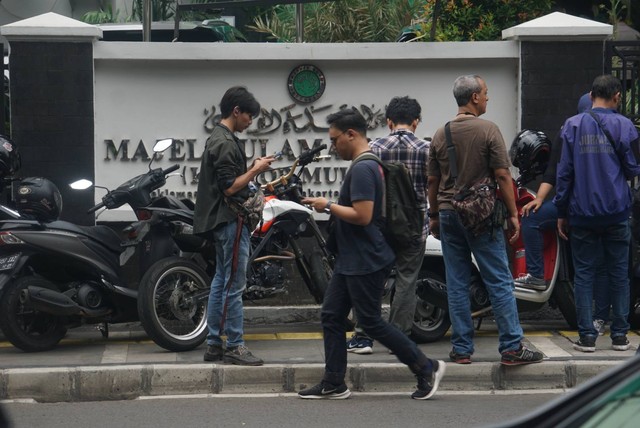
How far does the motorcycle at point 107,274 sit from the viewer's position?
7414 mm

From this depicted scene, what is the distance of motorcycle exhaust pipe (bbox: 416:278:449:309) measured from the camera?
7.79m

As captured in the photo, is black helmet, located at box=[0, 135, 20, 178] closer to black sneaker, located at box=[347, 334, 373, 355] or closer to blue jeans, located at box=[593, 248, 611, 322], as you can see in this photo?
black sneaker, located at box=[347, 334, 373, 355]

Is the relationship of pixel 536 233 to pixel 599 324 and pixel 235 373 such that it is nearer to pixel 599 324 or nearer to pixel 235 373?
pixel 599 324

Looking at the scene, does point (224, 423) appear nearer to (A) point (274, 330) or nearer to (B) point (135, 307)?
(B) point (135, 307)

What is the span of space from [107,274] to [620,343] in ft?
11.5

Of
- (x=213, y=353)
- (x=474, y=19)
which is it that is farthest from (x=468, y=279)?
(x=474, y=19)

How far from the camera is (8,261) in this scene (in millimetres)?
7465

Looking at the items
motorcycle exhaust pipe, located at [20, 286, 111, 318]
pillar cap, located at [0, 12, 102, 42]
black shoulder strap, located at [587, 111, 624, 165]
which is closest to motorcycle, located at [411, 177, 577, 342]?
black shoulder strap, located at [587, 111, 624, 165]

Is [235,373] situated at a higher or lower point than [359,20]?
lower

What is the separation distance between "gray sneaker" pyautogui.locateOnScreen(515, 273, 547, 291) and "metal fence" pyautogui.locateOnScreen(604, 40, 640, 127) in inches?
92.4

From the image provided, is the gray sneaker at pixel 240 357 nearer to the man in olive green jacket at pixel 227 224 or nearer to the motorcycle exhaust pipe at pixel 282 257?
the man in olive green jacket at pixel 227 224

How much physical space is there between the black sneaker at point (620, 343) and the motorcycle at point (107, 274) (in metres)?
2.79

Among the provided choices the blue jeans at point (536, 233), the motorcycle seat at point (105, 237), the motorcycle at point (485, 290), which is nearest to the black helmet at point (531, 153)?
the motorcycle at point (485, 290)

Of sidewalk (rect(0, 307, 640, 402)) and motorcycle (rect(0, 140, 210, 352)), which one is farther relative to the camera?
motorcycle (rect(0, 140, 210, 352))
